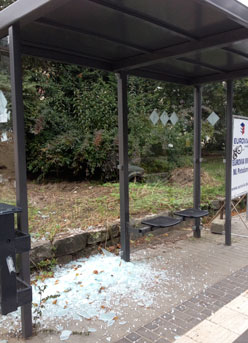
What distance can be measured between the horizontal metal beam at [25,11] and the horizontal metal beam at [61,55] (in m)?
0.57

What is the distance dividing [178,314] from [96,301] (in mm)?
765

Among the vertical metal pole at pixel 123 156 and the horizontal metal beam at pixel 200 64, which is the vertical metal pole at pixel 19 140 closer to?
the vertical metal pole at pixel 123 156

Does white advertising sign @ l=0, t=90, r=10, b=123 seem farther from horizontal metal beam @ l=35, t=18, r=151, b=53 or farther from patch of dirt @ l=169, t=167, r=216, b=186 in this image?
patch of dirt @ l=169, t=167, r=216, b=186

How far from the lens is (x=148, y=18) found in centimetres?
258

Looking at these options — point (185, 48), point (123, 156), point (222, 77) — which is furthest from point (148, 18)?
point (222, 77)

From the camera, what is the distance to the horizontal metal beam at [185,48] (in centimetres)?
285

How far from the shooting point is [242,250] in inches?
174

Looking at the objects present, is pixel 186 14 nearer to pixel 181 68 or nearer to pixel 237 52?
pixel 237 52

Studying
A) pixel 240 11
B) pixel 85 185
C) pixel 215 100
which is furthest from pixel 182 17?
pixel 85 185

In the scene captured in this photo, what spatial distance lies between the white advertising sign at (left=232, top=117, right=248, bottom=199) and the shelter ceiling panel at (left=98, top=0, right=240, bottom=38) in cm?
186

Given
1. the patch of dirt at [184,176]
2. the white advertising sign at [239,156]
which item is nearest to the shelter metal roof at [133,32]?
the white advertising sign at [239,156]

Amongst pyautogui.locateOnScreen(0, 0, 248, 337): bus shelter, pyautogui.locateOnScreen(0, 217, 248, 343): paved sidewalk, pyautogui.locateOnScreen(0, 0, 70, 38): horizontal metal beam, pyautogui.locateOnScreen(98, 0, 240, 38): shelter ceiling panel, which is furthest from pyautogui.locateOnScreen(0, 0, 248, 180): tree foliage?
pyautogui.locateOnScreen(0, 0, 70, 38): horizontal metal beam

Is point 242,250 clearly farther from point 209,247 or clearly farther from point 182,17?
point 182,17

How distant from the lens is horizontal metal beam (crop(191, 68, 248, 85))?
422 centimetres
